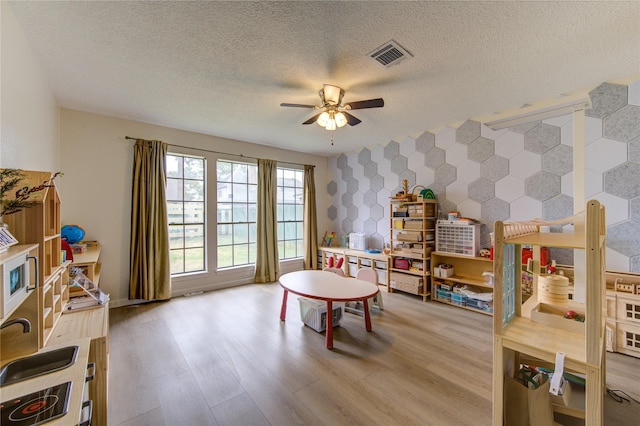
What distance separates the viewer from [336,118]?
2.49 metres

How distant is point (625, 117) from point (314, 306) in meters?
3.52

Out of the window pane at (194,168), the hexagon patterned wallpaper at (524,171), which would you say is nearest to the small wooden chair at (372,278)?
the hexagon patterned wallpaper at (524,171)

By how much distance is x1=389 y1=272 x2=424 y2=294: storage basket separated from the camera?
369 centimetres

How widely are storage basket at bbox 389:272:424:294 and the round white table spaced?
3.92 feet

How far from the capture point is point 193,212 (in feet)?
13.4

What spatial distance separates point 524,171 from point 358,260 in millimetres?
2698

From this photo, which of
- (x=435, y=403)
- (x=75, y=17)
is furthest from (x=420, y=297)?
(x=75, y=17)

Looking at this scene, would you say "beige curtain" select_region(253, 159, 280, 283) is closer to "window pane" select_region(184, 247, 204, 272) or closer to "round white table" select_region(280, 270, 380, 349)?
"window pane" select_region(184, 247, 204, 272)

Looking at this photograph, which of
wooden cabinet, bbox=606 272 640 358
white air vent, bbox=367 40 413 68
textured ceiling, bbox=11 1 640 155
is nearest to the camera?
textured ceiling, bbox=11 1 640 155

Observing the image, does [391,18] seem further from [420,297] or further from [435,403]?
[420,297]

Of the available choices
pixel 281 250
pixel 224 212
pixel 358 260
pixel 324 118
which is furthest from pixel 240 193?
pixel 324 118

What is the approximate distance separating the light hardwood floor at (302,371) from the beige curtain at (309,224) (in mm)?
2067

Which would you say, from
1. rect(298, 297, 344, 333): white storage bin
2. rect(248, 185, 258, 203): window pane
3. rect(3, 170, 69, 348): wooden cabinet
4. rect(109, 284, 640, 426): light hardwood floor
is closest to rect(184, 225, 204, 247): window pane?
rect(248, 185, 258, 203): window pane

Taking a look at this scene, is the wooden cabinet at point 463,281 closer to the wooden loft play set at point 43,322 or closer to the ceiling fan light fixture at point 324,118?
the ceiling fan light fixture at point 324,118
